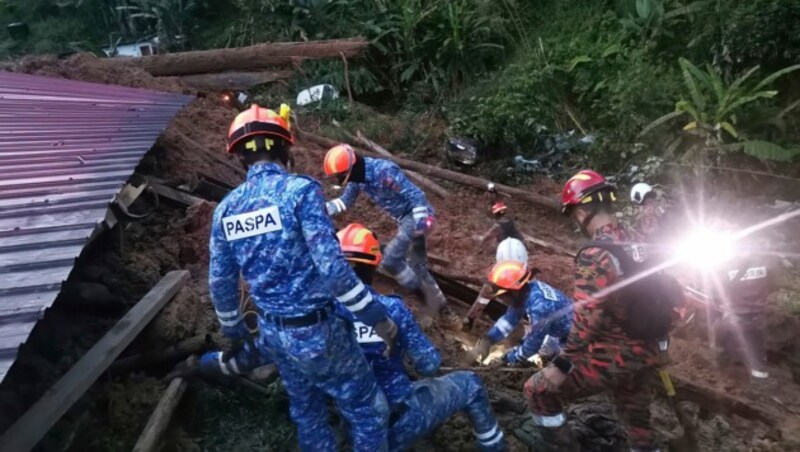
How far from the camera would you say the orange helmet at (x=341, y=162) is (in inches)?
247

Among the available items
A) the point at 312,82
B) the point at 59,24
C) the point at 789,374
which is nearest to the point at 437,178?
the point at 312,82

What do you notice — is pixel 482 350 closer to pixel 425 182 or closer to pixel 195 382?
pixel 195 382

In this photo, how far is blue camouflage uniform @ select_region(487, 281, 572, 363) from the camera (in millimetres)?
5141

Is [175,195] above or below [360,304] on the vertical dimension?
below

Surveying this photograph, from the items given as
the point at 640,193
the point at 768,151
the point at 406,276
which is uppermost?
the point at 640,193

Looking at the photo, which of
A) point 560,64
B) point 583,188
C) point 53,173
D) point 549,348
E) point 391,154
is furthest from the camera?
point 560,64

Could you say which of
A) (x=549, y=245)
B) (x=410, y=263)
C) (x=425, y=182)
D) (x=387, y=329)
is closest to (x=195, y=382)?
(x=387, y=329)

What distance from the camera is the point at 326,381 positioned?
3.89 metres

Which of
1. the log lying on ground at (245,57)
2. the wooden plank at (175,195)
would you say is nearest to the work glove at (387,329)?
the wooden plank at (175,195)

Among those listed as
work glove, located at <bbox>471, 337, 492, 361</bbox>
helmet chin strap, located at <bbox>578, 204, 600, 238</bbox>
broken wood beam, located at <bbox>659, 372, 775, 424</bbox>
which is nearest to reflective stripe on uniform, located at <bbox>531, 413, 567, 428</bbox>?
work glove, located at <bbox>471, 337, 492, 361</bbox>

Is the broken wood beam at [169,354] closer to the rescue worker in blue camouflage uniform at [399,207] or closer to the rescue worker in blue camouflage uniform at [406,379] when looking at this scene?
the rescue worker in blue camouflage uniform at [406,379]

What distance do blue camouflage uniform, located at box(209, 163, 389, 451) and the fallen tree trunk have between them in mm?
9649

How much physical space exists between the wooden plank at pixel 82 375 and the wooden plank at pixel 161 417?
17.7 inches

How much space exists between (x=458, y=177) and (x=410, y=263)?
3.63 metres
